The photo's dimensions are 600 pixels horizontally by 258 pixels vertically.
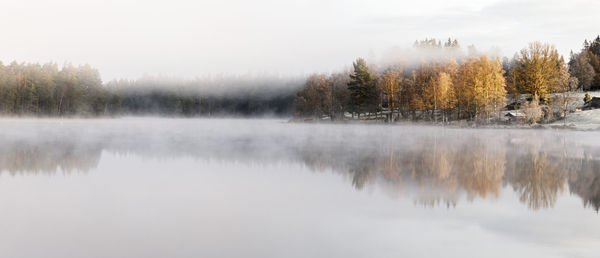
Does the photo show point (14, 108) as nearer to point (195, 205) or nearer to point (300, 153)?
point (300, 153)

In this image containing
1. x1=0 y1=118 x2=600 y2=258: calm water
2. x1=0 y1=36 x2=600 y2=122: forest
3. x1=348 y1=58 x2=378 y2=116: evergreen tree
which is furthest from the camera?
x1=348 y1=58 x2=378 y2=116: evergreen tree

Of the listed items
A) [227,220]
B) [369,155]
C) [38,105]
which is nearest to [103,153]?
[369,155]

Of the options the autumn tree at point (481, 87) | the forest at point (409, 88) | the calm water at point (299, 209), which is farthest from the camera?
the forest at point (409, 88)

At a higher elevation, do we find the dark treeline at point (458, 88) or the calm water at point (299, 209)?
the dark treeline at point (458, 88)

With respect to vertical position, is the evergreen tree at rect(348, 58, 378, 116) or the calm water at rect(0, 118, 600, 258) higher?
the evergreen tree at rect(348, 58, 378, 116)

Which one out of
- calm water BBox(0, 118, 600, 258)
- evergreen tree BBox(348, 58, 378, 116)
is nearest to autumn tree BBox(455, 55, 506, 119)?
evergreen tree BBox(348, 58, 378, 116)

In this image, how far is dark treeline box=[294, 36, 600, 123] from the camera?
7531 centimetres

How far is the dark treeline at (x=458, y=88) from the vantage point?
2965 inches

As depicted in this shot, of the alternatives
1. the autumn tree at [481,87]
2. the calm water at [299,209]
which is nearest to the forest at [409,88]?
the autumn tree at [481,87]

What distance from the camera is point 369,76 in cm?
9731

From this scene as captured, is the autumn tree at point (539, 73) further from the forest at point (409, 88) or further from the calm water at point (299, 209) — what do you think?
the calm water at point (299, 209)

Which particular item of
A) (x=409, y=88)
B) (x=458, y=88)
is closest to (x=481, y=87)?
(x=458, y=88)

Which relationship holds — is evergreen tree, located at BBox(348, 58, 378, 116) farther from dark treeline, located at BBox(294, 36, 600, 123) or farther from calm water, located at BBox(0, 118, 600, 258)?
calm water, located at BBox(0, 118, 600, 258)

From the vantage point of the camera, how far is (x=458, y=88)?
79688mm
